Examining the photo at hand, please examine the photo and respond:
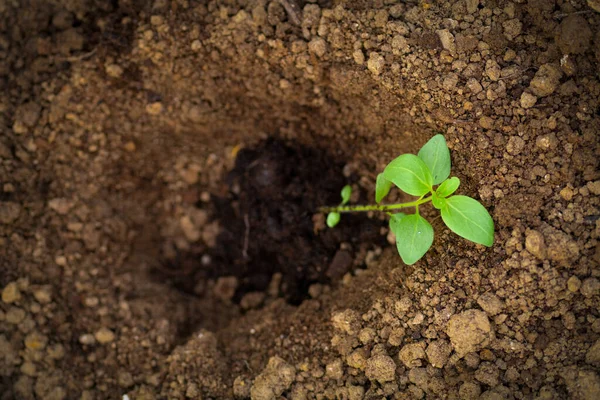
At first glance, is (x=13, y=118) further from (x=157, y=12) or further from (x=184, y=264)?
(x=184, y=264)

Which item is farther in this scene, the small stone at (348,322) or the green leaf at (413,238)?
the small stone at (348,322)

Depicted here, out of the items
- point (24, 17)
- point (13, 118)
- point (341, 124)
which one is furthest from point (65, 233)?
point (341, 124)

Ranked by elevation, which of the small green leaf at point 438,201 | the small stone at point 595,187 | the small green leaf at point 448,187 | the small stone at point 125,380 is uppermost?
the small stone at point 595,187

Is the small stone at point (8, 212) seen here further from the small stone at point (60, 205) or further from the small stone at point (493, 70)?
the small stone at point (493, 70)

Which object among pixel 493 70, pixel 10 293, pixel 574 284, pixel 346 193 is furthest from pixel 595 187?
pixel 10 293

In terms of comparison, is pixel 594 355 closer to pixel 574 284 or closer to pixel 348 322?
pixel 574 284

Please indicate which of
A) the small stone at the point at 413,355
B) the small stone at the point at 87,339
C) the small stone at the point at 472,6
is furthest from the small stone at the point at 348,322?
the small stone at the point at 472,6
